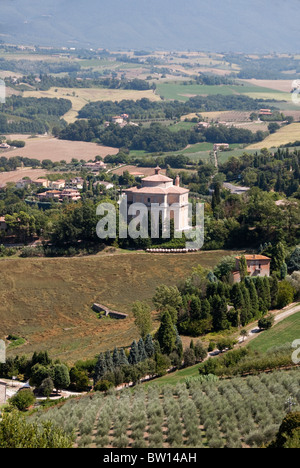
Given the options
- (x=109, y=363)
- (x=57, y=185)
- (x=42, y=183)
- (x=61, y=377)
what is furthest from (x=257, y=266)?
(x=42, y=183)

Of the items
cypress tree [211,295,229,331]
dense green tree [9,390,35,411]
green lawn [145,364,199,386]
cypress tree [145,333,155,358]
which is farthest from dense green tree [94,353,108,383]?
cypress tree [211,295,229,331]

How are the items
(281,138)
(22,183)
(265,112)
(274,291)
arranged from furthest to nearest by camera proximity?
(265,112) → (281,138) → (22,183) → (274,291)

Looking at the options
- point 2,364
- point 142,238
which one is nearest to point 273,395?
point 2,364

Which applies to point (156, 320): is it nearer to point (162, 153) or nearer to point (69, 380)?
point (69, 380)

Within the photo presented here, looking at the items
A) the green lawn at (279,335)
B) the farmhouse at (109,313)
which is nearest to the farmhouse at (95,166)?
the farmhouse at (109,313)

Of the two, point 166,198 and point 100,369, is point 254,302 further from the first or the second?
point 166,198

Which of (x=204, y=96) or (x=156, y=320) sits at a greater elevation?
(x=204, y=96)
